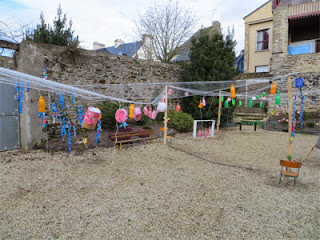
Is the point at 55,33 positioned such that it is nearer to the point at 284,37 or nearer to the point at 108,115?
the point at 108,115

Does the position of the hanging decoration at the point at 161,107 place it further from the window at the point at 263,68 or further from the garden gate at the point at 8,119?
the window at the point at 263,68

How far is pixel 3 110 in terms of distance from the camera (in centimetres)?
466

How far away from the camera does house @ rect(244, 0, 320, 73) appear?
32.3ft

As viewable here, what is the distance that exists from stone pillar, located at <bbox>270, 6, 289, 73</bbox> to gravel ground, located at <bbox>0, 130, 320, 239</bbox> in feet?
23.1

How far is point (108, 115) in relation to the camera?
228 inches

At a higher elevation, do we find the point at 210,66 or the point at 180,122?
the point at 210,66

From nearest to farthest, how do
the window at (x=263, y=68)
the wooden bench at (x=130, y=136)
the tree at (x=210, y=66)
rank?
1. the wooden bench at (x=130, y=136)
2. the tree at (x=210, y=66)
3. the window at (x=263, y=68)

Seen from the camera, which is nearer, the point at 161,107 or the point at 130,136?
the point at 161,107

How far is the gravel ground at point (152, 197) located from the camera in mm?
1984

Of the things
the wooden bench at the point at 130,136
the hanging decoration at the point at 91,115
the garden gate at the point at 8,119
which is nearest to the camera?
the hanging decoration at the point at 91,115

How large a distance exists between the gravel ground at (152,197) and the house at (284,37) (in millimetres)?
6906

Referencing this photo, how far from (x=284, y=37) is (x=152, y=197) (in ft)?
35.9

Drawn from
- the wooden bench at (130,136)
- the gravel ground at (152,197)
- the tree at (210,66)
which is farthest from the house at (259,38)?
the wooden bench at (130,136)

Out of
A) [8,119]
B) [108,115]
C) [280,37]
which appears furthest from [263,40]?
[8,119]
